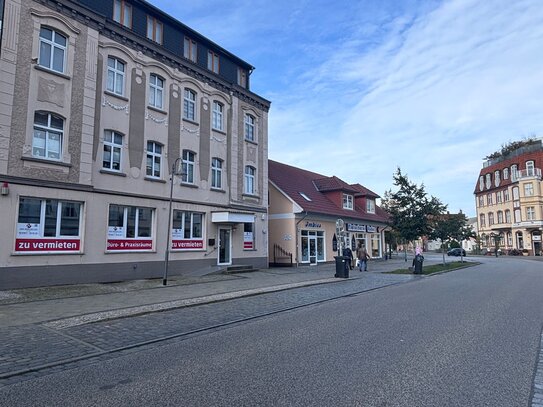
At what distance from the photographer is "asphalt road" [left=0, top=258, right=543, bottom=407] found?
466cm

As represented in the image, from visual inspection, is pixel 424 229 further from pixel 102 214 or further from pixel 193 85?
pixel 102 214

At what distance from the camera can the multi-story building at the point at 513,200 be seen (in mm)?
60719

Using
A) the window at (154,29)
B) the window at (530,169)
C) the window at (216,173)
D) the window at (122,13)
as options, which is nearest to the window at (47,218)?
the window at (216,173)

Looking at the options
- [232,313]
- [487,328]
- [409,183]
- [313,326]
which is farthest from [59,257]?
[409,183]

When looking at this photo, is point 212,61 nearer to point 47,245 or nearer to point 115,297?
point 47,245

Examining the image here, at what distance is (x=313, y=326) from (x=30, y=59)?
45.1 ft

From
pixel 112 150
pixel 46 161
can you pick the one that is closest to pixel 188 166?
pixel 112 150

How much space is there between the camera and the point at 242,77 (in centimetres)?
2553

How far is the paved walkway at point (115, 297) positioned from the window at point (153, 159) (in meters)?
4.96

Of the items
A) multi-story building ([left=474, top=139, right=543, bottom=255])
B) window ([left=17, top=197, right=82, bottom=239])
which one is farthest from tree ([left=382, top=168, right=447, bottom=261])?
multi-story building ([left=474, top=139, right=543, bottom=255])

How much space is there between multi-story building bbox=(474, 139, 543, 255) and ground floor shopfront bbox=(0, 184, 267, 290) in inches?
2030

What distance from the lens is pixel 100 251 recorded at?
16.4m

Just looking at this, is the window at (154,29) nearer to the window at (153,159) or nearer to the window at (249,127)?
the window at (153,159)

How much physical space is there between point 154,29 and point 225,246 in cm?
1165
